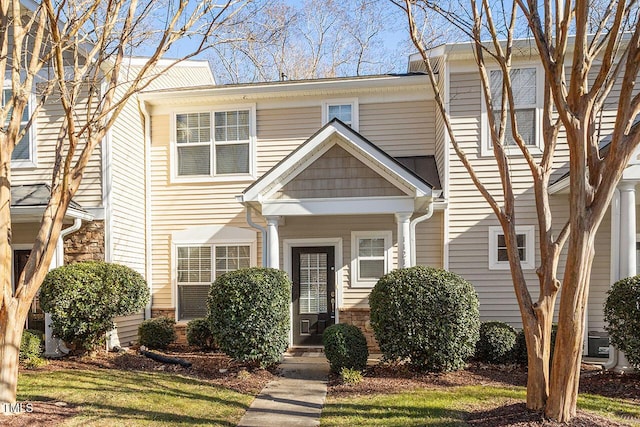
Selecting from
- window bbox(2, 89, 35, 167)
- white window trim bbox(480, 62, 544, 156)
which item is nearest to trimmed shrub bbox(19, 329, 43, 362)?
window bbox(2, 89, 35, 167)

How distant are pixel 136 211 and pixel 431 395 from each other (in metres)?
7.01

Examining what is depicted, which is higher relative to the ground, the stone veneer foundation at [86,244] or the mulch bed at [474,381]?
the stone veneer foundation at [86,244]

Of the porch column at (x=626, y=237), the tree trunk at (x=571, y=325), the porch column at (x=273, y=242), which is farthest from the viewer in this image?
the porch column at (x=273, y=242)

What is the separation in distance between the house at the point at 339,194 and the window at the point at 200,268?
0.02 metres

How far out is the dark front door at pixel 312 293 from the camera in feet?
30.4

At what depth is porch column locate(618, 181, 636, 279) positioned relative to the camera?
707 cm

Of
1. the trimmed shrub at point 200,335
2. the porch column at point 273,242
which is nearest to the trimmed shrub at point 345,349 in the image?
the porch column at point 273,242

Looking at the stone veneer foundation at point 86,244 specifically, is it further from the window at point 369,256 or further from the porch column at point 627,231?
the porch column at point 627,231

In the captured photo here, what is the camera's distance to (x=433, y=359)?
6754 millimetres

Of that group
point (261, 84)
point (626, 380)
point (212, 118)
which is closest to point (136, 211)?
point (212, 118)

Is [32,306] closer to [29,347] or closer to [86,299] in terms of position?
[29,347]

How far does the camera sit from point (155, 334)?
8789 mm

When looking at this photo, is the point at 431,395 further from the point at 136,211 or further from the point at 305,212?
the point at 136,211

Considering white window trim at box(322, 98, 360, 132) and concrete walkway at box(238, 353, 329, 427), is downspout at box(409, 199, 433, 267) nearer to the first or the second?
concrete walkway at box(238, 353, 329, 427)
